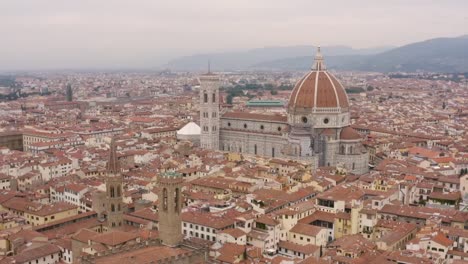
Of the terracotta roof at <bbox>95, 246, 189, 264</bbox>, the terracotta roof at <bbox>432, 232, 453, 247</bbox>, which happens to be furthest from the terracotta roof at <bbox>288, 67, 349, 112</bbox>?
the terracotta roof at <bbox>95, 246, 189, 264</bbox>

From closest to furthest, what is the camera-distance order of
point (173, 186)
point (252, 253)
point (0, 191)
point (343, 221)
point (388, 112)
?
1. point (173, 186)
2. point (252, 253)
3. point (343, 221)
4. point (0, 191)
5. point (388, 112)

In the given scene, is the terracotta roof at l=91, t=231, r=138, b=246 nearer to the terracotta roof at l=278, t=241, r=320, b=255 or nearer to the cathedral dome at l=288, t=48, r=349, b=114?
the terracotta roof at l=278, t=241, r=320, b=255

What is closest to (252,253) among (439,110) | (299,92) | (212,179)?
(212,179)

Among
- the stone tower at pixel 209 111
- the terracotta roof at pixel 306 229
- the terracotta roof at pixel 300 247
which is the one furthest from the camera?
the stone tower at pixel 209 111

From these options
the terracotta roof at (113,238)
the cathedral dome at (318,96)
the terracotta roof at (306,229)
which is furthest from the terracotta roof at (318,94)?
the terracotta roof at (113,238)

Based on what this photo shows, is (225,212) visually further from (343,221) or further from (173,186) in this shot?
(173,186)

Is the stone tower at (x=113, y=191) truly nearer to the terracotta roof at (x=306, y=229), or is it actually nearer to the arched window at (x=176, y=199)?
the arched window at (x=176, y=199)
